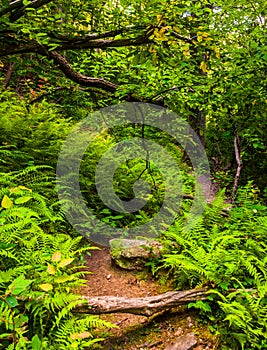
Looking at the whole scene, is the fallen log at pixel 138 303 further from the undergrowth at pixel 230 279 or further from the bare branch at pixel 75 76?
the bare branch at pixel 75 76

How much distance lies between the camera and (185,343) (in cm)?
251

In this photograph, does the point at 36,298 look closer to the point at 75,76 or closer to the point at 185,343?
the point at 185,343

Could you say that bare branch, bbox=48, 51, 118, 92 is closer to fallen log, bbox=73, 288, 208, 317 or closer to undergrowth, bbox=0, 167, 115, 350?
undergrowth, bbox=0, 167, 115, 350

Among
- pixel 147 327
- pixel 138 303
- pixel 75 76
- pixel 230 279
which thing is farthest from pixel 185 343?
pixel 75 76

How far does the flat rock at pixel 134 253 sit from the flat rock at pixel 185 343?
1.21m

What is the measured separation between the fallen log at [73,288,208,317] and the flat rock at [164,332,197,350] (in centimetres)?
27

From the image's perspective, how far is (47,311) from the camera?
7.91ft

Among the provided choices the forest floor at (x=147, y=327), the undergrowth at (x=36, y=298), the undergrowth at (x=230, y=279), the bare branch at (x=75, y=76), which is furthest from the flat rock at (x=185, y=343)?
the bare branch at (x=75, y=76)

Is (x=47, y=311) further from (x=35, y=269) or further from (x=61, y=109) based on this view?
(x=61, y=109)

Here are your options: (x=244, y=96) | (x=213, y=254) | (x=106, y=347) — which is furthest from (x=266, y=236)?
(x=106, y=347)

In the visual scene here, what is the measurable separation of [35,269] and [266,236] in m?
2.69

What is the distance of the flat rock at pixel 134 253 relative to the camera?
373cm

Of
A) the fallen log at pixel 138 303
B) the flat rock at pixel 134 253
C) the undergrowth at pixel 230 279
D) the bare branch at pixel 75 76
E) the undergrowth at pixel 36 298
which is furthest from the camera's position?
the bare branch at pixel 75 76

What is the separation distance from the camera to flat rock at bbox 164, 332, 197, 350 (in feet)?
8.13
